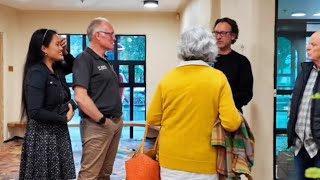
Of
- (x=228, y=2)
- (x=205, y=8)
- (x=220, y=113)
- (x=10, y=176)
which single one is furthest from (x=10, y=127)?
(x=220, y=113)

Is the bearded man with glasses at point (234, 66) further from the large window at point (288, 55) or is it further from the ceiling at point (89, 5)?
the ceiling at point (89, 5)

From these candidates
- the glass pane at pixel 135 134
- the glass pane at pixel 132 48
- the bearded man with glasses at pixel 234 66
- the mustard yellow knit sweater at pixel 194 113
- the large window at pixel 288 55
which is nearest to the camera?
the mustard yellow knit sweater at pixel 194 113

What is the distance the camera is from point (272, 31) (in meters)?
3.08

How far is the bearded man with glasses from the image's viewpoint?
260 cm

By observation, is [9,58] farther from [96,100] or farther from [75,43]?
[96,100]

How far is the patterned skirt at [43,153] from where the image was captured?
2422mm

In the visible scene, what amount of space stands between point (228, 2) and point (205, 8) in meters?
1.14

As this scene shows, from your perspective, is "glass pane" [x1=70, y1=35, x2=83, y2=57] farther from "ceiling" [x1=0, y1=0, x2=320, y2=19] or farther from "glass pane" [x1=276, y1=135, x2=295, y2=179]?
"glass pane" [x1=276, y1=135, x2=295, y2=179]

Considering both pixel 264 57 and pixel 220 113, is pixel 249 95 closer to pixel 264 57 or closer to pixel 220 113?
pixel 264 57

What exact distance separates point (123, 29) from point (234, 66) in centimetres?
621

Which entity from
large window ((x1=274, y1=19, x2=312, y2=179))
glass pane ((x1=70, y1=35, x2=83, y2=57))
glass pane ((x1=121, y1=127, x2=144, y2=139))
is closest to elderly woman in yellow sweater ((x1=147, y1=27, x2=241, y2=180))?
large window ((x1=274, y1=19, x2=312, y2=179))

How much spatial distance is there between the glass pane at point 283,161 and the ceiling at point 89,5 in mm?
3795

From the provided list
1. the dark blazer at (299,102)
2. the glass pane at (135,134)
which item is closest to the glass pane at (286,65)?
the dark blazer at (299,102)

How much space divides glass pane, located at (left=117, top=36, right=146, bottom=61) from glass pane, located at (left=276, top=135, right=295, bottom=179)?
4.95 metres
